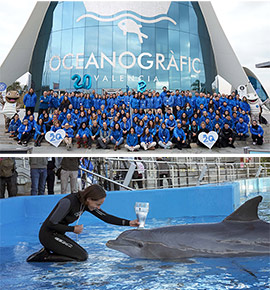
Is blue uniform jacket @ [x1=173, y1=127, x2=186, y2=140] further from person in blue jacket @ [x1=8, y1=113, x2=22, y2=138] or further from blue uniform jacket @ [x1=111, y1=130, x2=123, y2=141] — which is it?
person in blue jacket @ [x1=8, y1=113, x2=22, y2=138]

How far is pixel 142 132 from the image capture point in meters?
14.8

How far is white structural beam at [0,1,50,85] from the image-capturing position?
89.4ft

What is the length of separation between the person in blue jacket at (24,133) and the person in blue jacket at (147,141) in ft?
15.2

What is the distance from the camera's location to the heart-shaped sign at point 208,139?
14.8m

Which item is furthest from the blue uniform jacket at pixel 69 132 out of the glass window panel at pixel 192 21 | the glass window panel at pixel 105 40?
the glass window panel at pixel 192 21

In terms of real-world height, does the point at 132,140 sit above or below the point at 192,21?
below

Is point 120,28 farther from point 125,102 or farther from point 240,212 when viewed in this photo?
point 240,212

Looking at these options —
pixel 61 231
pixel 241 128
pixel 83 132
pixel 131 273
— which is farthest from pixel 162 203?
pixel 241 128

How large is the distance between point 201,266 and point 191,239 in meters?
0.30

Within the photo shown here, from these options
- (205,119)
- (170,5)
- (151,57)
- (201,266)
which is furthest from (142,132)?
(170,5)

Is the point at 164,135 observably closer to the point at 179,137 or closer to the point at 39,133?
the point at 179,137

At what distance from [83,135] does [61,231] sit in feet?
37.7

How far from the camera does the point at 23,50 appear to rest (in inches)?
1114

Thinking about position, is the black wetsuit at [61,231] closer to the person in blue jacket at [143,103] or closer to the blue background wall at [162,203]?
the blue background wall at [162,203]
